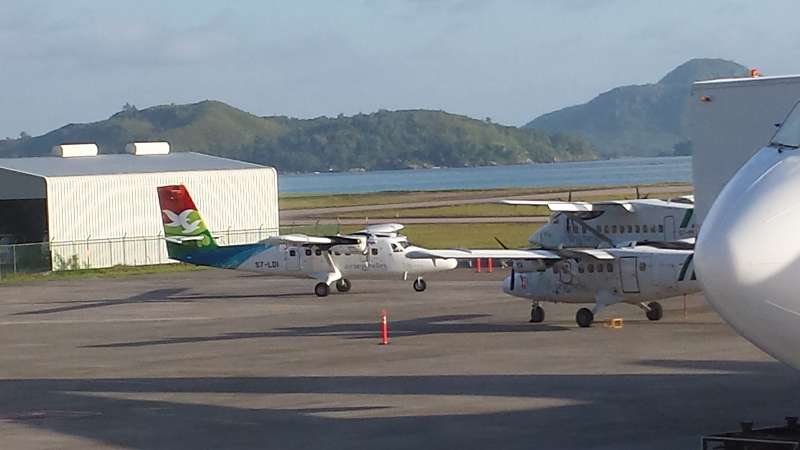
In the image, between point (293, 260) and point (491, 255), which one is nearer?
point (491, 255)

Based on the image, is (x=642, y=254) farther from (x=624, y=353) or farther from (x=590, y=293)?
(x=624, y=353)

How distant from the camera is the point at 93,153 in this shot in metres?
69.2

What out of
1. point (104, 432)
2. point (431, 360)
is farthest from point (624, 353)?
point (104, 432)

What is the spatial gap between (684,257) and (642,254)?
1009 millimetres

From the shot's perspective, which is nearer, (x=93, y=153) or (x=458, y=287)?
(x=458, y=287)

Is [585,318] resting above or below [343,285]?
above

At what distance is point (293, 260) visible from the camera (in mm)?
41375

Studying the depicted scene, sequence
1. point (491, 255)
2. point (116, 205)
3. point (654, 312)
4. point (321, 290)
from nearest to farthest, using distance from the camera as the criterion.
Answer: point (491, 255), point (654, 312), point (321, 290), point (116, 205)

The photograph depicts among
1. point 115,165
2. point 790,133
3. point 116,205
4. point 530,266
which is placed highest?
point 115,165

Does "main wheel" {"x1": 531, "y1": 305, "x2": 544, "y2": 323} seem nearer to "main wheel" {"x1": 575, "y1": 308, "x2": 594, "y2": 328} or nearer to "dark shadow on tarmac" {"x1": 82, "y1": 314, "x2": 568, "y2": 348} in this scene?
"dark shadow on tarmac" {"x1": 82, "y1": 314, "x2": 568, "y2": 348}

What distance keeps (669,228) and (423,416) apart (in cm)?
2275

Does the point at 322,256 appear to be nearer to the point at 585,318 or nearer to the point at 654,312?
the point at 585,318

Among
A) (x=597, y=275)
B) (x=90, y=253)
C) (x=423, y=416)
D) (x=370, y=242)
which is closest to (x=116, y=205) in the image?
(x=90, y=253)

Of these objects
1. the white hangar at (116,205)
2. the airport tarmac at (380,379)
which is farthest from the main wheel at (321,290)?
the white hangar at (116,205)
